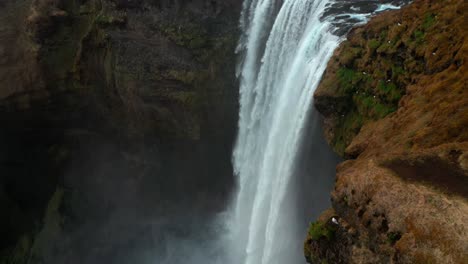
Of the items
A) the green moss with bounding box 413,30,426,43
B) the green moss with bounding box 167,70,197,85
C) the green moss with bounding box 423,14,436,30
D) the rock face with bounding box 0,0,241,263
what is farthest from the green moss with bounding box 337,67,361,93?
the green moss with bounding box 167,70,197,85

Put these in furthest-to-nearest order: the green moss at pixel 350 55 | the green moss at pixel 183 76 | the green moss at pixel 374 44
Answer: the green moss at pixel 183 76
the green moss at pixel 350 55
the green moss at pixel 374 44

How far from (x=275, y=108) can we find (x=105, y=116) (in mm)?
9758

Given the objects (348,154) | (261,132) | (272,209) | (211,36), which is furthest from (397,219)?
(211,36)

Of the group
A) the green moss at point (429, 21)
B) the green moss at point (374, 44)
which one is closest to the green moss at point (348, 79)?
the green moss at point (374, 44)

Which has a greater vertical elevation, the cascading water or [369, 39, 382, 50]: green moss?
[369, 39, 382, 50]: green moss

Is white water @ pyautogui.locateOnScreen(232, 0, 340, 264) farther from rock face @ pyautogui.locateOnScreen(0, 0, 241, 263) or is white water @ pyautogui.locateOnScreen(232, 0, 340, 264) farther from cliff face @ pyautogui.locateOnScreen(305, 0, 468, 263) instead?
rock face @ pyautogui.locateOnScreen(0, 0, 241, 263)

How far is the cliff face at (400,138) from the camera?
5191 millimetres

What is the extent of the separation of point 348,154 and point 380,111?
4.57ft

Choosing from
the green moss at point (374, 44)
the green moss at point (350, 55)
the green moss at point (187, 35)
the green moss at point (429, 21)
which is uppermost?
the green moss at point (429, 21)

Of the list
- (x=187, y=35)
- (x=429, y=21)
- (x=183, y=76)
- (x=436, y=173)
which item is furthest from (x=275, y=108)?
(x=436, y=173)

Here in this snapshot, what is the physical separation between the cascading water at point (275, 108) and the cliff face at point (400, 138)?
123 centimetres

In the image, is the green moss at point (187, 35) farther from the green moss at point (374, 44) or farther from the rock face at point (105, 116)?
the green moss at point (374, 44)

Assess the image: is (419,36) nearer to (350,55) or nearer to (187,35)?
(350,55)

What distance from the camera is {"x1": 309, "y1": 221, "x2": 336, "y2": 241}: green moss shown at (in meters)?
6.64
